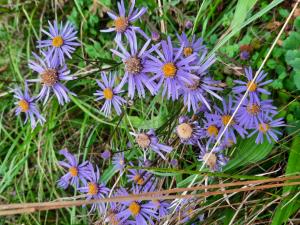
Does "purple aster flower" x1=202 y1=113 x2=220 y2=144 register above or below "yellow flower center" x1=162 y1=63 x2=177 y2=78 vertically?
below

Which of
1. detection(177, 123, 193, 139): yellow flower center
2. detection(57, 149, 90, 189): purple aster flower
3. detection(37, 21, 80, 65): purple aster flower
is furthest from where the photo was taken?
detection(57, 149, 90, 189): purple aster flower

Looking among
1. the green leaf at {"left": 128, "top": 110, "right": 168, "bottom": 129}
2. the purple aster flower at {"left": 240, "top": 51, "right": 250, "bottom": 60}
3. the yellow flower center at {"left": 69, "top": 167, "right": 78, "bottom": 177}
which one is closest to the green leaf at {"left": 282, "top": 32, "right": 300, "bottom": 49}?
the purple aster flower at {"left": 240, "top": 51, "right": 250, "bottom": 60}

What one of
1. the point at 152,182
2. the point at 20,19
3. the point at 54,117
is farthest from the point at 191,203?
the point at 20,19

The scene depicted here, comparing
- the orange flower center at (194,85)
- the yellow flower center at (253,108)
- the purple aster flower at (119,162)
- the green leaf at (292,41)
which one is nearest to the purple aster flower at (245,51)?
the green leaf at (292,41)

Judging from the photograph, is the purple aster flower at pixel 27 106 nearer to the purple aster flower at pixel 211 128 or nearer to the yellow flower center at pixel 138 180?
the yellow flower center at pixel 138 180

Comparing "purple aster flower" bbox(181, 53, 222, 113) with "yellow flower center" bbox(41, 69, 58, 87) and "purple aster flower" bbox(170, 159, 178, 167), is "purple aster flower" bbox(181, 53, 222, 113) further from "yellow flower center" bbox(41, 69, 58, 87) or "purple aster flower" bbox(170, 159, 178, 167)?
"yellow flower center" bbox(41, 69, 58, 87)
